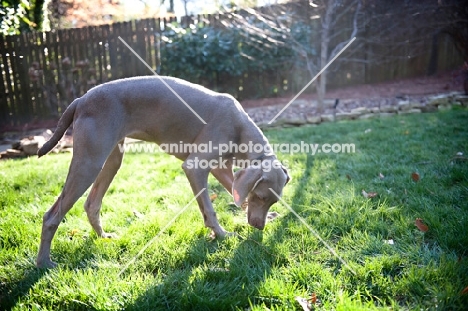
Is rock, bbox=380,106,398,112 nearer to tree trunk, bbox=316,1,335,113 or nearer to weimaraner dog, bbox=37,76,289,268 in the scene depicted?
tree trunk, bbox=316,1,335,113

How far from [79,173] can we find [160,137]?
88 centimetres

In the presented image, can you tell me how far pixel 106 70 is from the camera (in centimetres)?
1086

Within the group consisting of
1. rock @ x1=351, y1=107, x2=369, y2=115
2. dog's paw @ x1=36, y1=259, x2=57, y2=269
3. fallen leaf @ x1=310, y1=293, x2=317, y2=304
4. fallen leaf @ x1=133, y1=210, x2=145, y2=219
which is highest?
rock @ x1=351, y1=107, x2=369, y2=115

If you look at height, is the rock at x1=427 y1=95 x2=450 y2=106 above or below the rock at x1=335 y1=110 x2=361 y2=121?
above

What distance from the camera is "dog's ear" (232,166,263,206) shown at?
3141mm

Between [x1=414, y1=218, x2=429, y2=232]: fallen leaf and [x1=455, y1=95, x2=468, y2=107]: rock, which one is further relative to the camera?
[x1=455, y1=95, x2=468, y2=107]: rock

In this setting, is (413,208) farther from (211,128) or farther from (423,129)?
(423,129)

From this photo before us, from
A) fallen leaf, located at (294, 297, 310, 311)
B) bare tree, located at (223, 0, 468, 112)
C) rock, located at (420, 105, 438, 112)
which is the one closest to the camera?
fallen leaf, located at (294, 297, 310, 311)

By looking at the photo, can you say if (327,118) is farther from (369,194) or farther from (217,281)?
(217,281)

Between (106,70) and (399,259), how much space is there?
1024 cm

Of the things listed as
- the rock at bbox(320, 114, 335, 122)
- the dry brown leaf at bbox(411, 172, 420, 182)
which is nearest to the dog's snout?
the dry brown leaf at bbox(411, 172, 420, 182)

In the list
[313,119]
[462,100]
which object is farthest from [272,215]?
[462,100]

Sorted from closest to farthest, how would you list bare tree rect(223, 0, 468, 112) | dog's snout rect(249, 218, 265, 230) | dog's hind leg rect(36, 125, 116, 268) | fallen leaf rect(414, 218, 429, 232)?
dog's hind leg rect(36, 125, 116, 268) < fallen leaf rect(414, 218, 429, 232) < dog's snout rect(249, 218, 265, 230) < bare tree rect(223, 0, 468, 112)

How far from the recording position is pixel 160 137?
A: 3.57 meters
